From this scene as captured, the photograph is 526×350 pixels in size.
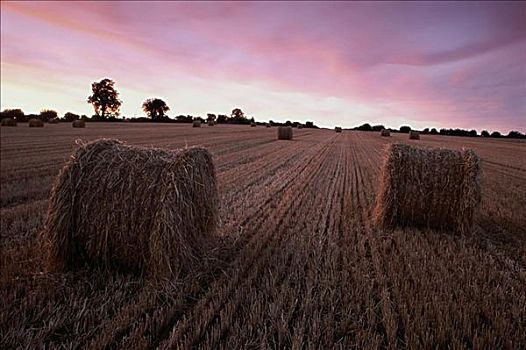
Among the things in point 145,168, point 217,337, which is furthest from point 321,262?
point 145,168

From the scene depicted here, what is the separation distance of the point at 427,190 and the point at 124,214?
15.2ft

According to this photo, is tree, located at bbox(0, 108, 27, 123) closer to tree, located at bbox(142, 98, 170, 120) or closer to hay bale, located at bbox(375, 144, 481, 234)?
tree, located at bbox(142, 98, 170, 120)

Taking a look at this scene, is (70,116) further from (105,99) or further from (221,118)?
(221,118)

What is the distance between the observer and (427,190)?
5504 millimetres

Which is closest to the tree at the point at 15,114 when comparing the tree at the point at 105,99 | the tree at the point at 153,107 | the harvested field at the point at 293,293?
the tree at the point at 105,99

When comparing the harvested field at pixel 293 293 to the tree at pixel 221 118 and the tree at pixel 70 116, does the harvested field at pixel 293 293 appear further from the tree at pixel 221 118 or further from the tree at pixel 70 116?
the tree at pixel 221 118

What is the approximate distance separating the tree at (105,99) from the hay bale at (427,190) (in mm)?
78873

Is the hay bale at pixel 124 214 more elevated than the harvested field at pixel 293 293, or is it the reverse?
the hay bale at pixel 124 214

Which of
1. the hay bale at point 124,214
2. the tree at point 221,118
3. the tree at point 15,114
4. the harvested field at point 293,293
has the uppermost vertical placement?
the tree at point 221,118

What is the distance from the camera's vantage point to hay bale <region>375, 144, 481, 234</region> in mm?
5391

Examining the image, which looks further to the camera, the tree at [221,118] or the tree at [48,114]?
the tree at [221,118]

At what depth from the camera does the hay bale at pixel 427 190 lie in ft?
17.7

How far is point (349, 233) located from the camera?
16.9 feet

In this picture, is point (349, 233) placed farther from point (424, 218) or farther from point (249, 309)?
point (249, 309)
